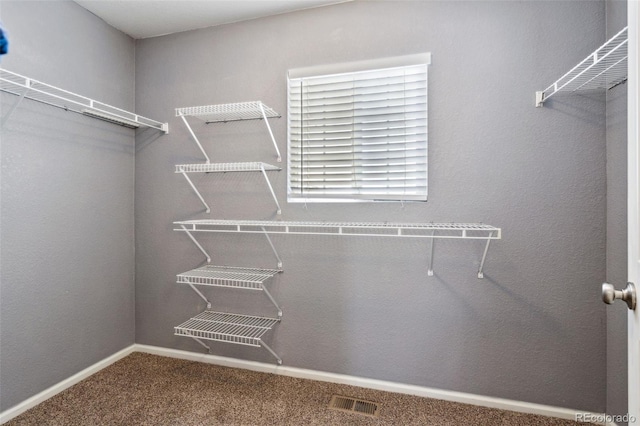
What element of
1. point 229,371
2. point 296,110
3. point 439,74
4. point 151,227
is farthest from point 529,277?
point 151,227

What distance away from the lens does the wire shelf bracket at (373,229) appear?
5.16 feet

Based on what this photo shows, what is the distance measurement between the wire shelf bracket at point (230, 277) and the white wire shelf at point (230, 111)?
36.1 inches

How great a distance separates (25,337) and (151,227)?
2.86 ft

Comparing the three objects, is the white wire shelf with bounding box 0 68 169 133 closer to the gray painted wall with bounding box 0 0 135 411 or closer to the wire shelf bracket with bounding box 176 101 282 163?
the gray painted wall with bounding box 0 0 135 411

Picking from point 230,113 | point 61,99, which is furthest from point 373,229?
point 61,99

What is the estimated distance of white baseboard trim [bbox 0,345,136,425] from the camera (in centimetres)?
156

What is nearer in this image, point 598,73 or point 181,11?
point 598,73

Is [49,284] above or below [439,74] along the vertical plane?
below

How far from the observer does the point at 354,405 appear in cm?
167

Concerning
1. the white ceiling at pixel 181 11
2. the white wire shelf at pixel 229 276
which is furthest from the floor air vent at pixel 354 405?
the white ceiling at pixel 181 11

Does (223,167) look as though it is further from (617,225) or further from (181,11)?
(617,225)

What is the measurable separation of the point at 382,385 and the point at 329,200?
1.10 metres

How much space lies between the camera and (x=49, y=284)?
1733 millimetres

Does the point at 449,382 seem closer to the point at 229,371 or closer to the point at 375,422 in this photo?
the point at 375,422
